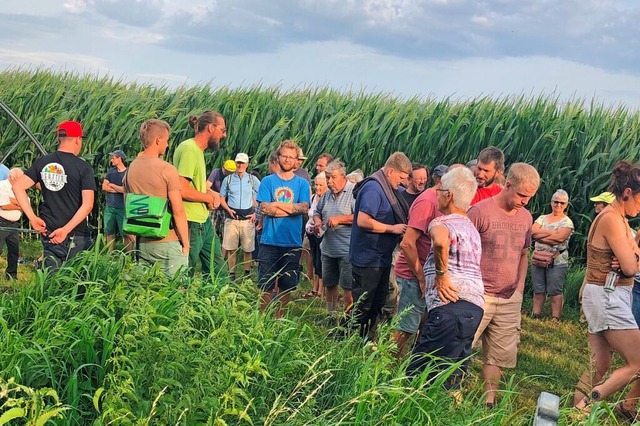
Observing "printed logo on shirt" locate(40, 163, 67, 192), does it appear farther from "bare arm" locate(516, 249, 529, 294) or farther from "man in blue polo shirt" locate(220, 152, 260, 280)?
"man in blue polo shirt" locate(220, 152, 260, 280)

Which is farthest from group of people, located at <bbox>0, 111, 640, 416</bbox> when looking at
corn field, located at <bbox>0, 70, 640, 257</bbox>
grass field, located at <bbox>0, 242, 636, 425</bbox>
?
corn field, located at <bbox>0, 70, 640, 257</bbox>

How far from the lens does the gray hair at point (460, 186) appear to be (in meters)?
5.04

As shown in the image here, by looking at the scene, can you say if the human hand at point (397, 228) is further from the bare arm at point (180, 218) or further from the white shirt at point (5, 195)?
the white shirt at point (5, 195)

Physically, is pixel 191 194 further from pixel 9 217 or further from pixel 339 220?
pixel 9 217

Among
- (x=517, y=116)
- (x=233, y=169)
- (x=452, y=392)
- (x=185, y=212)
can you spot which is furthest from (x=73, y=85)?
(x=452, y=392)

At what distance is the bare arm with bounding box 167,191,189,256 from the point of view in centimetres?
625

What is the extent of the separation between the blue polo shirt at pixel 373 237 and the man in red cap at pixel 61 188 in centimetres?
233

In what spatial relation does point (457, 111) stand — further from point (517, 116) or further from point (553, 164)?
point (553, 164)

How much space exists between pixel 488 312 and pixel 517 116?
10.3 meters

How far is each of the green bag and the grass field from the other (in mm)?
530

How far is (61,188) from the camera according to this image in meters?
7.00

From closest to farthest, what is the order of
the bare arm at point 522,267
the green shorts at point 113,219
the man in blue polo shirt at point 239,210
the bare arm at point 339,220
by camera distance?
1. the bare arm at point 522,267
2. the bare arm at point 339,220
3. the man in blue polo shirt at point 239,210
4. the green shorts at point 113,219

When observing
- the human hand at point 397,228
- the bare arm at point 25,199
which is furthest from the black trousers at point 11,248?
the human hand at point 397,228

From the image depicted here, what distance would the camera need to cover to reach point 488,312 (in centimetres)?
576
